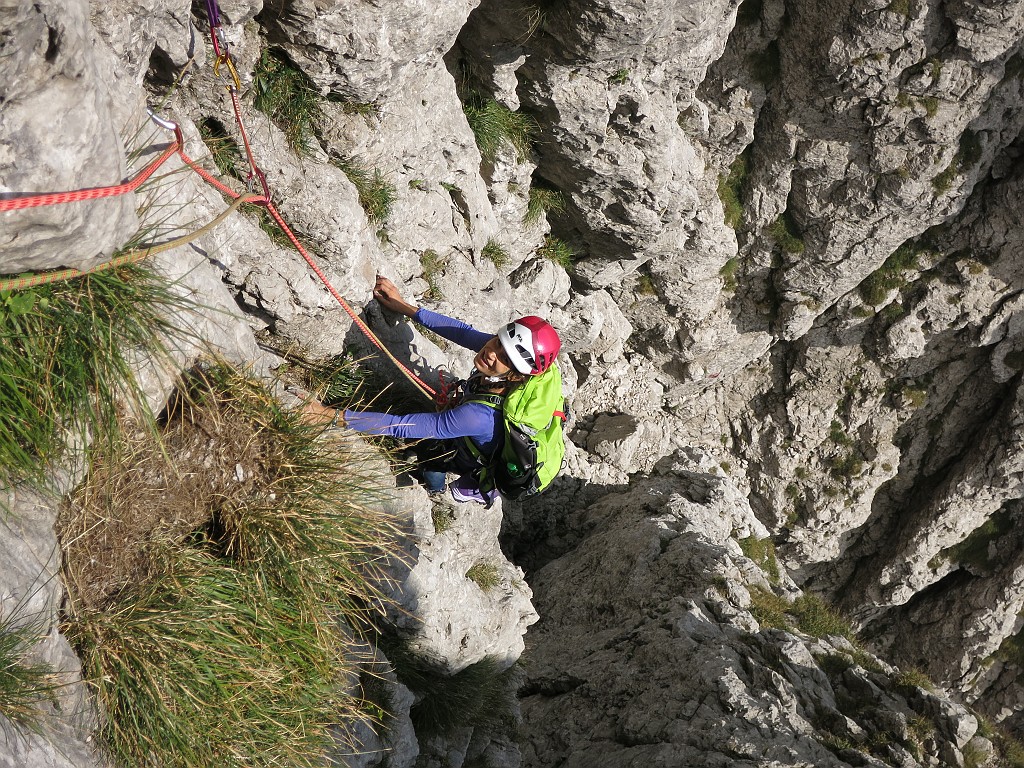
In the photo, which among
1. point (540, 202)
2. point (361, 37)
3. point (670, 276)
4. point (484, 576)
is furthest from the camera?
point (670, 276)

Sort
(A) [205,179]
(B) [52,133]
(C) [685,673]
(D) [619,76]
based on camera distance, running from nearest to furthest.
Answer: (B) [52,133]
(A) [205,179]
(C) [685,673]
(D) [619,76]

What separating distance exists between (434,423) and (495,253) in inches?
182

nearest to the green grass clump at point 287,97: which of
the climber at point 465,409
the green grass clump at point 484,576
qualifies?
the climber at point 465,409

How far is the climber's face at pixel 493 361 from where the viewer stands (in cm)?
614

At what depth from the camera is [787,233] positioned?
14.4 metres

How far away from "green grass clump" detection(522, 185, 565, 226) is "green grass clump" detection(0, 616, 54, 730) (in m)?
8.71

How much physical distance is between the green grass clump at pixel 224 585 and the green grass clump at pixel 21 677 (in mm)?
336

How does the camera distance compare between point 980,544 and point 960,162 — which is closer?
point 960,162

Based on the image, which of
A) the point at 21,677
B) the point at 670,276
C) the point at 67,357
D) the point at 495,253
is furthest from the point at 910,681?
the point at 67,357

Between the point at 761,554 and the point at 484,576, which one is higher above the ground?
the point at 761,554

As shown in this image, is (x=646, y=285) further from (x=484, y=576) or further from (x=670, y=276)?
(x=484, y=576)

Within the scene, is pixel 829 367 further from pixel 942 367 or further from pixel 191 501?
pixel 191 501

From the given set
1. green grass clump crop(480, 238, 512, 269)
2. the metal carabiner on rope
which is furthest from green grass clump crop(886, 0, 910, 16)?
the metal carabiner on rope

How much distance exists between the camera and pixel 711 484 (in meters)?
13.3
